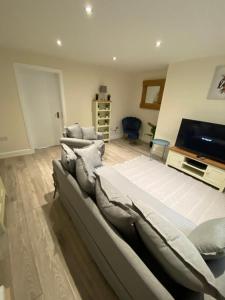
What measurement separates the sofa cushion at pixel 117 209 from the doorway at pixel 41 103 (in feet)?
10.3

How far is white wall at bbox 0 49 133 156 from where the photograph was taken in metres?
2.85

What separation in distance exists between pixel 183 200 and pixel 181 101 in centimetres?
222

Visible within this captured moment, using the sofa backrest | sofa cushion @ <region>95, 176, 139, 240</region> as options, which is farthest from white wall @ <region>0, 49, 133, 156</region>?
sofa cushion @ <region>95, 176, 139, 240</region>

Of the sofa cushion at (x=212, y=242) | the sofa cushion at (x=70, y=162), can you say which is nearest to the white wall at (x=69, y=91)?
the sofa cushion at (x=70, y=162)

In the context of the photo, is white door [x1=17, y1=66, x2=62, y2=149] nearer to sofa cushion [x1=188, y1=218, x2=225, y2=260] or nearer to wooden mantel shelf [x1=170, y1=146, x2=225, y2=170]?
wooden mantel shelf [x1=170, y1=146, x2=225, y2=170]

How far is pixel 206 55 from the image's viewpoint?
2.52m

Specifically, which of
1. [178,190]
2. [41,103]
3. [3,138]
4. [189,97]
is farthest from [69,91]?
[178,190]

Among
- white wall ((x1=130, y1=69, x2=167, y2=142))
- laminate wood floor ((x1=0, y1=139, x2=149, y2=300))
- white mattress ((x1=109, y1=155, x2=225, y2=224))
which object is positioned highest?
white wall ((x1=130, y1=69, x2=167, y2=142))

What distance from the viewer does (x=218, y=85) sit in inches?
100

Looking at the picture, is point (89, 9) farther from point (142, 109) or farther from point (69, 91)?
point (142, 109)

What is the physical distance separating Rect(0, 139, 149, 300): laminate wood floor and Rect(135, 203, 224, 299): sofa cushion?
2.67ft

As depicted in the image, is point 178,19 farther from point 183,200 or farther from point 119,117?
point 119,117

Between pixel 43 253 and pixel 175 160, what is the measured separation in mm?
2809

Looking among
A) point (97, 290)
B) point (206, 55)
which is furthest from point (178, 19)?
point (97, 290)
